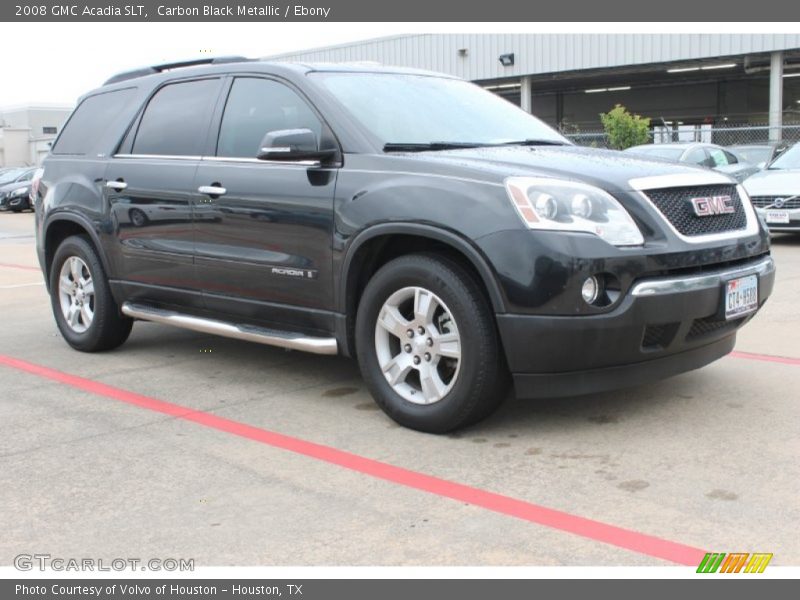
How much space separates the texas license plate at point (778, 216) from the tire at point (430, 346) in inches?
350

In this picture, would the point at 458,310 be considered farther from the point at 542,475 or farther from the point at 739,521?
the point at 739,521

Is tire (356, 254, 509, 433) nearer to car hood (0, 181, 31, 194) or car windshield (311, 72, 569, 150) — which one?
car windshield (311, 72, 569, 150)

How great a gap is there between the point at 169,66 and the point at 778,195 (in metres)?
8.62

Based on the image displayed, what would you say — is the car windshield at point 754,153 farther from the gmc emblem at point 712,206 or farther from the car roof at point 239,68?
the gmc emblem at point 712,206

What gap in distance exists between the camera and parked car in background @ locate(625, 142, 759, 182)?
1419cm

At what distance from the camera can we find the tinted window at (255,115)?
4879 millimetres

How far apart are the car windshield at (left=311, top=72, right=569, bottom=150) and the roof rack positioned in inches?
37.8

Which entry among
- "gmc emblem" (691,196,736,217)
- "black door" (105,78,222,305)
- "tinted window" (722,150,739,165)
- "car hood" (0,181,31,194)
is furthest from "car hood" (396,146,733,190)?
"car hood" (0,181,31,194)

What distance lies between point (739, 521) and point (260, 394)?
9.03ft

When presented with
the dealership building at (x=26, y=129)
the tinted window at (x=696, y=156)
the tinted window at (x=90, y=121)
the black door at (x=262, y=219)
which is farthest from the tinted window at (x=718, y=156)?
the dealership building at (x=26, y=129)

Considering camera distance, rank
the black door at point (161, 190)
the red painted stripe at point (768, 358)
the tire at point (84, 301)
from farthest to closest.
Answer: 1. the tire at point (84, 301)
2. the red painted stripe at point (768, 358)
3. the black door at point (161, 190)

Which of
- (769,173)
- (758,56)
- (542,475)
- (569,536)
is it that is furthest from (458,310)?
(758,56)

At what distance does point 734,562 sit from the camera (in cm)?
288

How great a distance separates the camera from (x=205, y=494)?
3.60 metres
